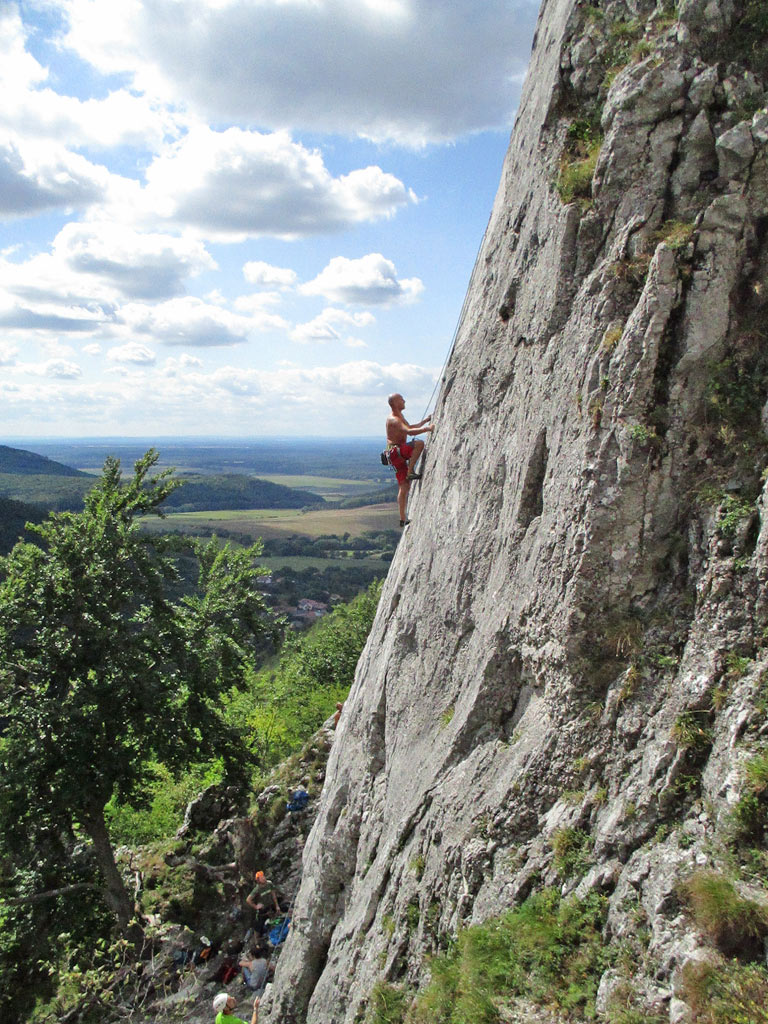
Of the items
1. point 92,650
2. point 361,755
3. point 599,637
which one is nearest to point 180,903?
point 92,650

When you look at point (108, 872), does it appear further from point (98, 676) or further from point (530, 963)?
point (530, 963)

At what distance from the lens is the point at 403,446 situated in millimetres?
12758

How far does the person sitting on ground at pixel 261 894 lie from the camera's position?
53.3ft

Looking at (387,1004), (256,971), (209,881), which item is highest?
(387,1004)

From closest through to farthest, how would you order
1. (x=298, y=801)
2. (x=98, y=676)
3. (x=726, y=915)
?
(x=726, y=915), (x=98, y=676), (x=298, y=801)

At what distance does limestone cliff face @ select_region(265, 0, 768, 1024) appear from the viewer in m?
5.61

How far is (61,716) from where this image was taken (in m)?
17.3

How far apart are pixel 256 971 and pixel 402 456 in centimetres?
1223

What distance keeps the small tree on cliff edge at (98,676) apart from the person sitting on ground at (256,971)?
229 inches

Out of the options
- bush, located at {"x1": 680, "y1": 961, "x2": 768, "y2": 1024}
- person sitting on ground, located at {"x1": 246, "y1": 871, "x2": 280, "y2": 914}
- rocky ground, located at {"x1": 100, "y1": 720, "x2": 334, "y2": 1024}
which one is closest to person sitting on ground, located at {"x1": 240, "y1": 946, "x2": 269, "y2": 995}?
rocky ground, located at {"x1": 100, "y1": 720, "x2": 334, "y2": 1024}

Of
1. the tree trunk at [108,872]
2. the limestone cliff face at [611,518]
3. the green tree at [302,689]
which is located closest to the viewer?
the limestone cliff face at [611,518]

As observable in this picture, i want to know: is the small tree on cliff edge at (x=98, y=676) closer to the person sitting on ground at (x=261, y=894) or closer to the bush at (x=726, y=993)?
the person sitting on ground at (x=261, y=894)

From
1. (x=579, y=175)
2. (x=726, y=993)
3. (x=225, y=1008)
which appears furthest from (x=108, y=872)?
(x=579, y=175)

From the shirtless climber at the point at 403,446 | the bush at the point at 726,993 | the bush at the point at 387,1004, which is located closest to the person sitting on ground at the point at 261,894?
the bush at the point at 387,1004
